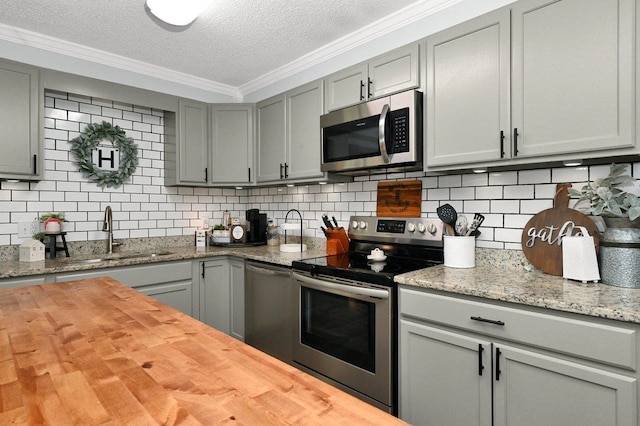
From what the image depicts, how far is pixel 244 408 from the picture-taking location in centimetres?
69

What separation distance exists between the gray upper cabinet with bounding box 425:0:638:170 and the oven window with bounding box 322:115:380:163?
36cm

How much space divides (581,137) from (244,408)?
1.75m

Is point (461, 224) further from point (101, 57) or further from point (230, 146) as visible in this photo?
point (101, 57)

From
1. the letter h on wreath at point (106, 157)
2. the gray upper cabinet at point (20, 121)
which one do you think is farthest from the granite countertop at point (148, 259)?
the letter h on wreath at point (106, 157)

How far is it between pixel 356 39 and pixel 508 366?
2404mm

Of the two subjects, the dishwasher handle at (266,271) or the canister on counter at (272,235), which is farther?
the canister on counter at (272,235)

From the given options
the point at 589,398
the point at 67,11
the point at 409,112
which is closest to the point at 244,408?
the point at 589,398

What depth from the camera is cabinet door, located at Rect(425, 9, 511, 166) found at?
188cm

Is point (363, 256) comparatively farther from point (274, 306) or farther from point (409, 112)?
point (409, 112)

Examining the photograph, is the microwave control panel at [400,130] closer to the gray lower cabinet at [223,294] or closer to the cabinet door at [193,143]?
the gray lower cabinet at [223,294]

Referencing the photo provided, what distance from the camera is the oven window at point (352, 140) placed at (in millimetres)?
2400

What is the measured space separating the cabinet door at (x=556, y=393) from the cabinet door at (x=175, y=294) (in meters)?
2.35

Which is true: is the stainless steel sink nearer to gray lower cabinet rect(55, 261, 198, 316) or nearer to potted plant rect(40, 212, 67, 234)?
gray lower cabinet rect(55, 261, 198, 316)

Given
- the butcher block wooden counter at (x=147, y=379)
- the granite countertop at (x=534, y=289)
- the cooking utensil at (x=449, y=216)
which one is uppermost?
the cooking utensil at (x=449, y=216)
